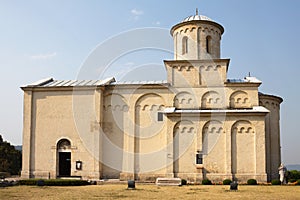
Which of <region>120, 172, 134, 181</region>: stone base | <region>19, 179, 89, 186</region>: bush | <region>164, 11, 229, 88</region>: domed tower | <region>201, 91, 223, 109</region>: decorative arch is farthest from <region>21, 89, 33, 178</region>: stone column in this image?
<region>201, 91, 223, 109</region>: decorative arch

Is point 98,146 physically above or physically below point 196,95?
below

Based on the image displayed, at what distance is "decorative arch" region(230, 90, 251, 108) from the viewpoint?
94.3ft

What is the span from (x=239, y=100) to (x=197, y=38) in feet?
20.4

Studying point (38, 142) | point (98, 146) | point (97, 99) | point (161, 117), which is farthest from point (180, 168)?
point (38, 142)

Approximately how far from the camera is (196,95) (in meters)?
29.2

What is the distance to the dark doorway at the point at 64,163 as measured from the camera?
30156mm

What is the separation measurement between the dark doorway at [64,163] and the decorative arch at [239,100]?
46.5 feet

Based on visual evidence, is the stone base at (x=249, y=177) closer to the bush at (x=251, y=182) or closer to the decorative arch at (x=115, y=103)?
the bush at (x=251, y=182)

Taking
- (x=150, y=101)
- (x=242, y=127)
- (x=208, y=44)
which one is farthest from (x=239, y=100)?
(x=150, y=101)

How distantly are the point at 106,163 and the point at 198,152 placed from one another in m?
7.67

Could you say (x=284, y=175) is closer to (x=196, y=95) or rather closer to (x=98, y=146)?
(x=196, y=95)

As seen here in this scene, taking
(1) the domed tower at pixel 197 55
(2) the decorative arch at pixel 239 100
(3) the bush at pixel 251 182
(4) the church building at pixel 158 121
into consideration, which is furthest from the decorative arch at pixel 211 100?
(3) the bush at pixel 251 182

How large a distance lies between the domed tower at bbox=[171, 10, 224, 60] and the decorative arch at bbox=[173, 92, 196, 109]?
3254mm

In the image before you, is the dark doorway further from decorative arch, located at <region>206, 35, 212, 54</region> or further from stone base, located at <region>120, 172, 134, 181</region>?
decorative arch, located at <region>206, 35, 212, 54</region>
